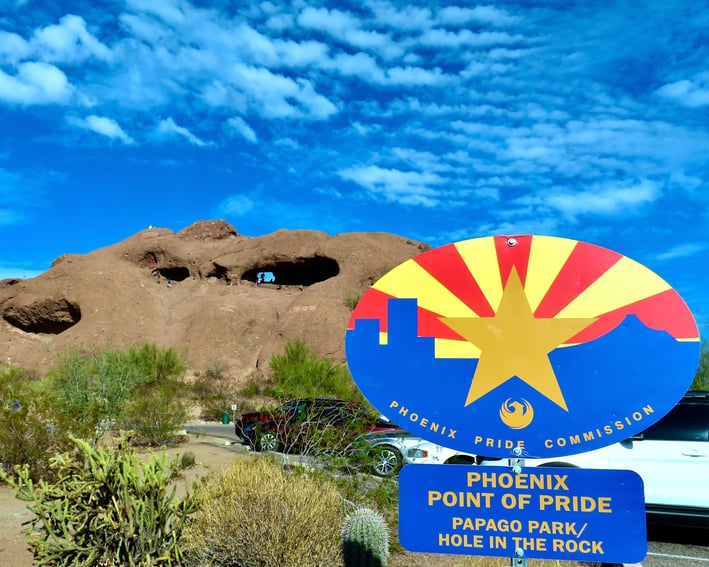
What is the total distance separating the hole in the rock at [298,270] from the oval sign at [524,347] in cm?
4754

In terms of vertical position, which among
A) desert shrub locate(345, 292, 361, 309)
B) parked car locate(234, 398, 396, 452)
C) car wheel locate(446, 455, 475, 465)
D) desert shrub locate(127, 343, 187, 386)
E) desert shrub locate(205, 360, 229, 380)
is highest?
desert shrub locate(345, 292, 361, 309)

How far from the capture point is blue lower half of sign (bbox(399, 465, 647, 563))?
8.98 feet

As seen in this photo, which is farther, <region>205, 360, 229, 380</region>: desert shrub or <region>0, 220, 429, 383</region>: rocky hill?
<region>0, 220, 429, 383</region>: rocky hill

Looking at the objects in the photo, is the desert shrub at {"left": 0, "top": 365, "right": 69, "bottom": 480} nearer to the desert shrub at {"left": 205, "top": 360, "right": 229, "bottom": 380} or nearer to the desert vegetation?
the desert vegetation

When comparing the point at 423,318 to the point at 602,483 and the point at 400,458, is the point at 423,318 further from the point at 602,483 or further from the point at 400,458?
the point at 400,458

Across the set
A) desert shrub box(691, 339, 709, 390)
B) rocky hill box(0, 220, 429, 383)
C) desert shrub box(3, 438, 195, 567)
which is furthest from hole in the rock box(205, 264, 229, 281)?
desert shrub box(3, 438, 195, 567)

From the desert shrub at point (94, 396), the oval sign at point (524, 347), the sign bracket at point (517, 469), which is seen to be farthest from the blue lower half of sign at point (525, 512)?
the desert shrub at point (94, 396)

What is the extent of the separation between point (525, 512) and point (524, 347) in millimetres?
760

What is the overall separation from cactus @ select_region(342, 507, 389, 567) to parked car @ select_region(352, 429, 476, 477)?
150cm

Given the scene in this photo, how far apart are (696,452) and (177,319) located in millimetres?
44552

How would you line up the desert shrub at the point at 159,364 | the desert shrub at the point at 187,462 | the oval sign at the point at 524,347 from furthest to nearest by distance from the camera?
the desert shrub at the point at 159,364
the desert shrub at the point at 187,462
the oval sign at the point at 524,347

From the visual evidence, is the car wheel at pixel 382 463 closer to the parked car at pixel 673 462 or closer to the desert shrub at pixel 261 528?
the parked car at pixel 673 462

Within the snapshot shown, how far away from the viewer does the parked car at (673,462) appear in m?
7.73

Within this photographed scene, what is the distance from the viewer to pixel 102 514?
5.04 m
